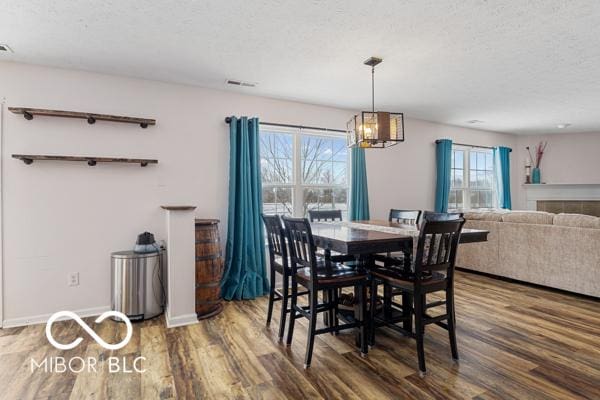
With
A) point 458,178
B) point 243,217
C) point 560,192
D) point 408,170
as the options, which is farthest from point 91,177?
point 560,192

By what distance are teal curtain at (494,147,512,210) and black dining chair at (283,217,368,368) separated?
→ 5084mm

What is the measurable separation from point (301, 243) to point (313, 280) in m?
0.27

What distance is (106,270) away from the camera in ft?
10.4

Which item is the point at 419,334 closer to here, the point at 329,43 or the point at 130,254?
the point at 329,43

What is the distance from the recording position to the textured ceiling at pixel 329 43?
2133 millimetres

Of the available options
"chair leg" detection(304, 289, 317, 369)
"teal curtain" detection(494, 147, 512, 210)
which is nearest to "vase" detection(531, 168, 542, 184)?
"teal curtain" detection(494, 147, 512, 210)

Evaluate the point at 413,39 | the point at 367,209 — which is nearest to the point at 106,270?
the point at 367,209

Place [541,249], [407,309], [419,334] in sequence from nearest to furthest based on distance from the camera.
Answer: [419,334] < [407,309] < [541,249]

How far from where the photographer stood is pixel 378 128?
2.59 m

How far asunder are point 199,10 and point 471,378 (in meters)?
2.92

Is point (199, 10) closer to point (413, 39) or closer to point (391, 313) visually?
→ point (413, 39)

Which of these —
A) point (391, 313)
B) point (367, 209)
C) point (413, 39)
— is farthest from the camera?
point (367, 209)

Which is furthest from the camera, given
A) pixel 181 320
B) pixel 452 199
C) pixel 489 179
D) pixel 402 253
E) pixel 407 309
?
pixel 489 179

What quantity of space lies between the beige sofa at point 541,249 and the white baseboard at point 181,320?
12.3 feet
